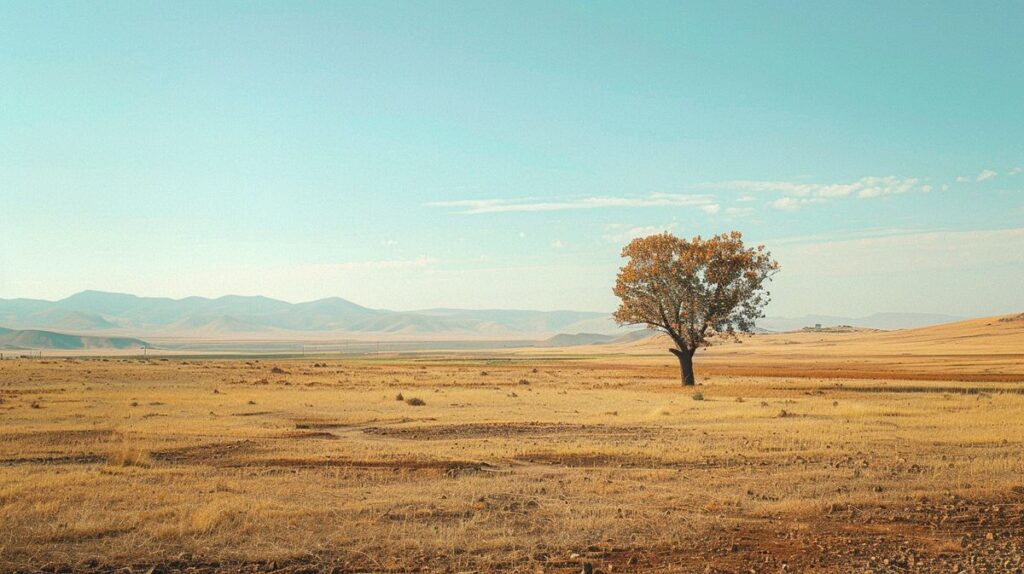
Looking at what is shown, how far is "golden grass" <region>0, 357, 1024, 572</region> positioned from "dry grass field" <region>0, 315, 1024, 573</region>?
0.22ft

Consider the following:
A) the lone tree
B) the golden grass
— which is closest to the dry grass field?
the golden grass

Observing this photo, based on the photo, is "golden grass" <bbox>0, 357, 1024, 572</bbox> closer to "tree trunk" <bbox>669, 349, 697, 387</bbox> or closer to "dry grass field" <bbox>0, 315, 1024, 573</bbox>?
"dry grass field" <bbox>0, 315, 1024, 573</bbox>

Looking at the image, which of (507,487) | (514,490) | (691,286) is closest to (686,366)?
(691,286)

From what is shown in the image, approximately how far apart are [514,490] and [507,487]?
36cm

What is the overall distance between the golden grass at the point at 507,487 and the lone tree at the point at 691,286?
61.5 feet

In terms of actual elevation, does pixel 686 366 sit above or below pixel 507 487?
above

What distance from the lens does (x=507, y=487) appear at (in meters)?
16.8

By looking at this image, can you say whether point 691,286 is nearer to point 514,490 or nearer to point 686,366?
point 686,366

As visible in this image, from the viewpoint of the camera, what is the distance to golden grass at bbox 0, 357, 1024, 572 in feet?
39.4

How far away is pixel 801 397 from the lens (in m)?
43.2

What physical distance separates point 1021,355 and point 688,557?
102 meters

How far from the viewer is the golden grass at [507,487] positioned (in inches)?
473

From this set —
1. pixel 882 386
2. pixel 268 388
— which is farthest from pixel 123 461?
pixel 882 386

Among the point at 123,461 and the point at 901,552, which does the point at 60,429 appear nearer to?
the point at 123,461
